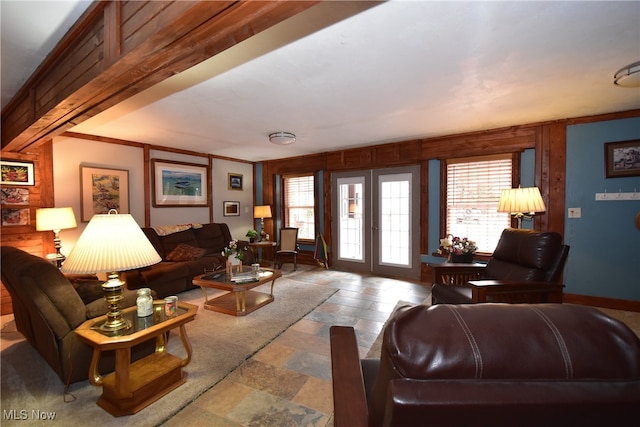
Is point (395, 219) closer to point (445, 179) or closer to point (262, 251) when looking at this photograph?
point (445, 179)

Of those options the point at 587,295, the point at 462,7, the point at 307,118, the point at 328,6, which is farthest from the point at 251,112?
the point at 587,295

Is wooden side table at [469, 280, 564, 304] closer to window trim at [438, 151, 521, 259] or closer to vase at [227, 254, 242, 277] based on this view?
window trim at [438, 151, 521, 259]

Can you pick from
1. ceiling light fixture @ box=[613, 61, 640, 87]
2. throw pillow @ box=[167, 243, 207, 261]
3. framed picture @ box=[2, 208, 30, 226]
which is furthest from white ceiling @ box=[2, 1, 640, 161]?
throw pillow @ box=[167, 243, 207, 261]

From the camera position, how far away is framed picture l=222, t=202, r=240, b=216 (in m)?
6.00

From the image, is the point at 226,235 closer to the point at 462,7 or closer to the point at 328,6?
the point at 328,6

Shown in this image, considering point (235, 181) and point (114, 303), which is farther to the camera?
point (235, 181)

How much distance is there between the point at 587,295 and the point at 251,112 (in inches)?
186

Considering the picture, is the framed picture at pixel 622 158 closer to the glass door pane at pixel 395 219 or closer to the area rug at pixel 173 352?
the glass door pane at pixel 395 219

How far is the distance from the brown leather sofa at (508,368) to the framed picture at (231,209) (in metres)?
5.74

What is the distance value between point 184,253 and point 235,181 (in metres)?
2.28

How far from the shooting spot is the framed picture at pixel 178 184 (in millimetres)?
4793

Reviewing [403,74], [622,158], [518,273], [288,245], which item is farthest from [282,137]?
[622,158]

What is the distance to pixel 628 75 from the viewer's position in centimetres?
219

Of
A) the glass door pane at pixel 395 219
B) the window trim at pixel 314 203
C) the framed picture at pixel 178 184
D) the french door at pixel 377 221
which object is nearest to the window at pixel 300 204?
the window trim at pixel 314 203
